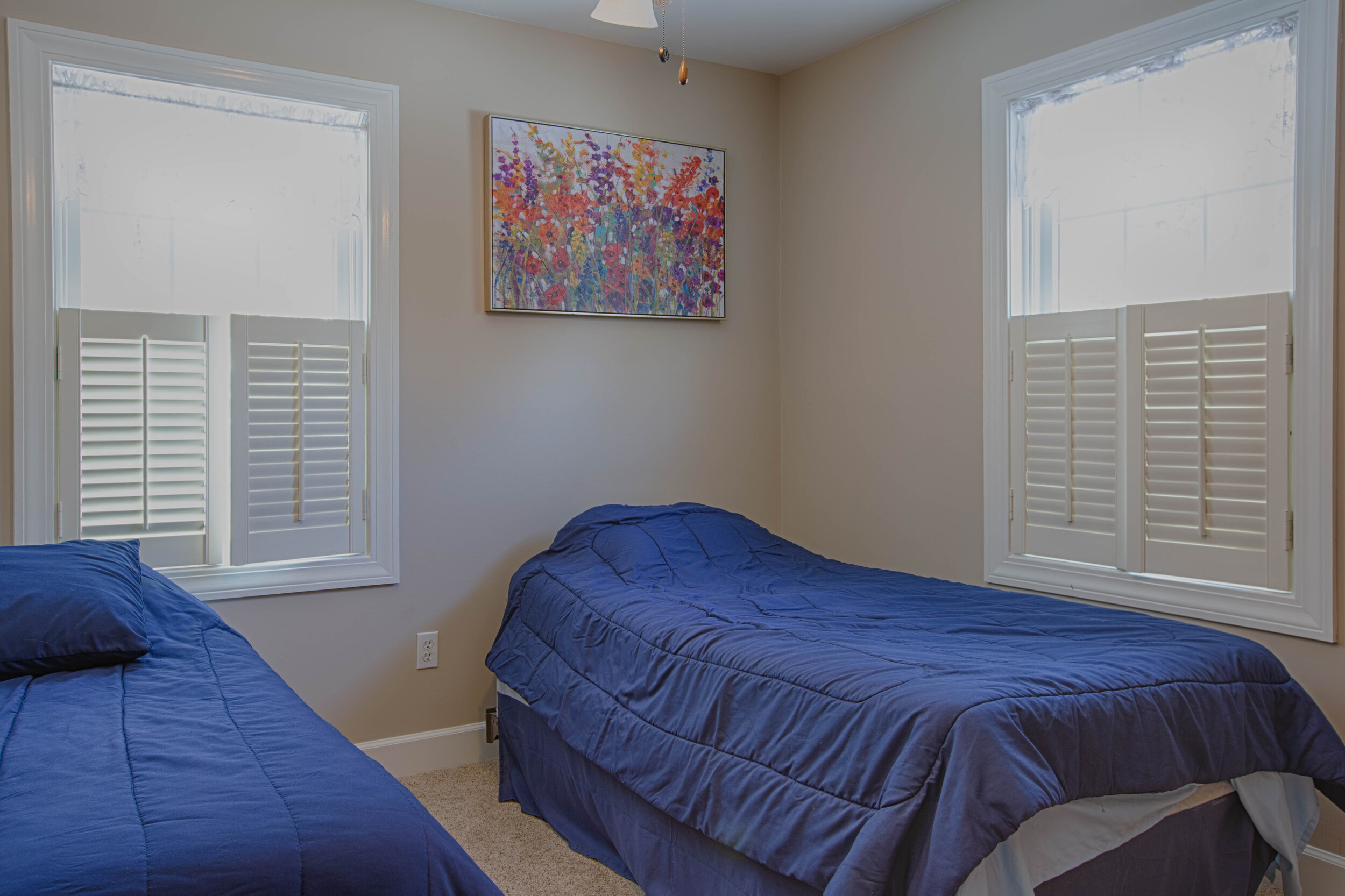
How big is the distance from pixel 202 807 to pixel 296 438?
1896mm

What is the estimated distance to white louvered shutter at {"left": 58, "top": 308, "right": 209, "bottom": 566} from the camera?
2.51 metres

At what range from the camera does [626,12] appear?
2195 millimetres

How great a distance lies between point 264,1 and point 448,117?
611mm

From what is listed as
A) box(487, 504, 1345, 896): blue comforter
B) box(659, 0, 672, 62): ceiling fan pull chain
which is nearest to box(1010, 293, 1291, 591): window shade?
box(487, 504, 1345, 896): blue comforter

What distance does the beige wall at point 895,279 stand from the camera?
2928 mm

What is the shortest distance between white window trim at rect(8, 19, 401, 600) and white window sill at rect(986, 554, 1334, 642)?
199cm

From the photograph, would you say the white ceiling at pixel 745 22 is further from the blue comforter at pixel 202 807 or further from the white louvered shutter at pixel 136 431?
the blue comforter at pixel 202 807

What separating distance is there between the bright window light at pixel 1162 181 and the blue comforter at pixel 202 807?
2272 millimetres

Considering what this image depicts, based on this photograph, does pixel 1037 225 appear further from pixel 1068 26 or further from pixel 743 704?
pixel 743 704

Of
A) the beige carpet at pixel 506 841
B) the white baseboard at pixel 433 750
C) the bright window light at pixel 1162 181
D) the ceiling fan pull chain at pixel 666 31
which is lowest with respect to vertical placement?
the beige carpet at pixel 506 841

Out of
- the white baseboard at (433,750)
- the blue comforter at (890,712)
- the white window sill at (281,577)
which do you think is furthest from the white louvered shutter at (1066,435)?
the white window sill at (281,577)

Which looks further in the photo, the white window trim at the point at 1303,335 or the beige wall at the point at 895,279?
the beige wall at the point at 895,279

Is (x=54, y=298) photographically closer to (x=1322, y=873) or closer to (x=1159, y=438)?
(x=1159, y=438)

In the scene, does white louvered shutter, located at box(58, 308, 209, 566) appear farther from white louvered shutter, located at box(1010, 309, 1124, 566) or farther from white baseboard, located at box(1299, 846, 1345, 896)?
white baseboard, located at box(1299, 846, 1345, 896)
